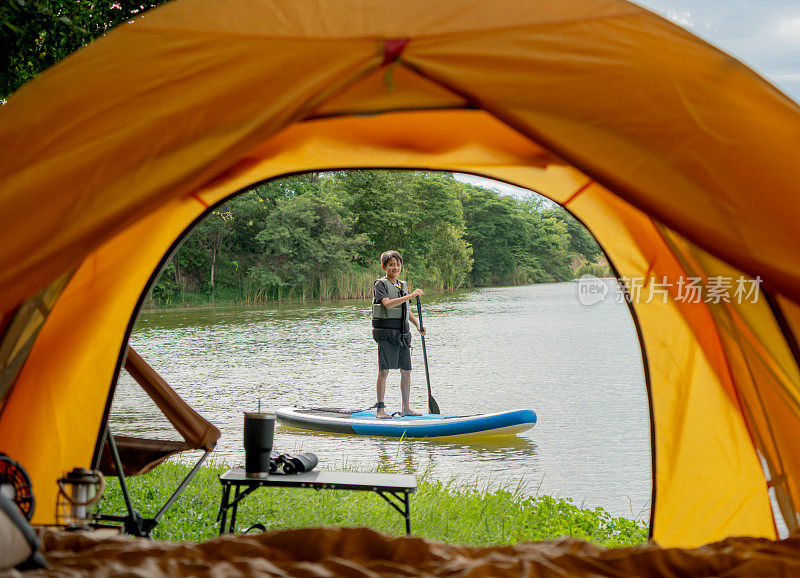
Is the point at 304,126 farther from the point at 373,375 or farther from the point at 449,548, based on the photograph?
the point at 373,375

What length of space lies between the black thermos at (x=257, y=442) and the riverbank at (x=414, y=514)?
85 centimetres

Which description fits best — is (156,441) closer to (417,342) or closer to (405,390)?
(405,390)

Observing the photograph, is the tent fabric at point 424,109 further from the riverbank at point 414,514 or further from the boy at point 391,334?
the boy at point 391,334

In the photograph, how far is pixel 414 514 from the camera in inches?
155

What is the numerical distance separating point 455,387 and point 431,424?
3693mm

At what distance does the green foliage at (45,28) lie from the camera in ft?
11.3

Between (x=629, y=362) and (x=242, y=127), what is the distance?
1162cm

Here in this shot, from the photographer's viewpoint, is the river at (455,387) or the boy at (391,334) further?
the boy at (391,334)

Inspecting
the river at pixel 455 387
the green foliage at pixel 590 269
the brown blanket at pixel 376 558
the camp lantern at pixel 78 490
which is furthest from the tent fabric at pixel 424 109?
the green foliage at pixel 590 269

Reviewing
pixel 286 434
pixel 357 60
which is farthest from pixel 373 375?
pixel 357 60

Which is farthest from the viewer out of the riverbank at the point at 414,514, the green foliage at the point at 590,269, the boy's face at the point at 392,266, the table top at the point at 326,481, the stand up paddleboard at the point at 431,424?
the green foliage at the point at 590,269

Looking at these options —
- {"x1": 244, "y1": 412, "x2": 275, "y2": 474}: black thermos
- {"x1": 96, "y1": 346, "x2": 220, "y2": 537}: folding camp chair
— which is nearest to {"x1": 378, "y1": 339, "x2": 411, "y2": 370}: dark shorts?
{"x1": 96, "y1": 346, "x2": 220, "y2": 537}: folding camp chair

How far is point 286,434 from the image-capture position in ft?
23.1

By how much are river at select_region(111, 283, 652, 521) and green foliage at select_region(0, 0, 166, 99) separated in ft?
8.06
